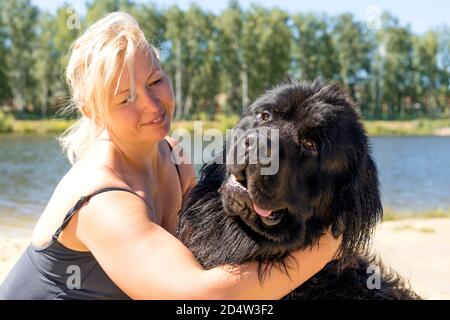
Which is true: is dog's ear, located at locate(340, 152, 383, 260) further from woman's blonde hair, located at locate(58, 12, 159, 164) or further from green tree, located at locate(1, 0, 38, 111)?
green tree, located at locate(1, 0, 38, 111)

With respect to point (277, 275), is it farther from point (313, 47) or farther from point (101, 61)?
point (313, 47)

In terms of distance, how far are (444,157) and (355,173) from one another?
32030 mm

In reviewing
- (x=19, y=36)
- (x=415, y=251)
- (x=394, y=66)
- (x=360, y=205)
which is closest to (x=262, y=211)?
(x=360, y=205)

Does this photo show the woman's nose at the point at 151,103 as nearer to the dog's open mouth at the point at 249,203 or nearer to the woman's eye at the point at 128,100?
the woman's eye at the point at 128,100

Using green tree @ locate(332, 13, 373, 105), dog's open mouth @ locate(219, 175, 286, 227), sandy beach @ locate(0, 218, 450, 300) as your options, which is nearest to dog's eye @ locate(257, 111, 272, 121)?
dog's open mouth @ locate(219, 175, 286, 227)

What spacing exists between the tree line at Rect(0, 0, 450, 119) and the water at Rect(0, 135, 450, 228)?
12.3 metres

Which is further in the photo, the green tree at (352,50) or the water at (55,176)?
the green tree at (352,50)

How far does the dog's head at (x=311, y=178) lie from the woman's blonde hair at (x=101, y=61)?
0.68 metres

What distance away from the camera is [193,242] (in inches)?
104

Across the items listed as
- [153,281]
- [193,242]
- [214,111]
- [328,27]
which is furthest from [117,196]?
[328,27]

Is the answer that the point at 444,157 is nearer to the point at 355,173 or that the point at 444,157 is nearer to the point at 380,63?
the point at 380,63

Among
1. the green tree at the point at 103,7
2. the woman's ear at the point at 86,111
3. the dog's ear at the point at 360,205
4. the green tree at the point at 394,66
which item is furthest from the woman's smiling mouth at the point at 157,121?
the green tree at the point at 394,66

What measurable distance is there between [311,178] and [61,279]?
49.9 inches

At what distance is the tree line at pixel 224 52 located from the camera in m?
43.8
